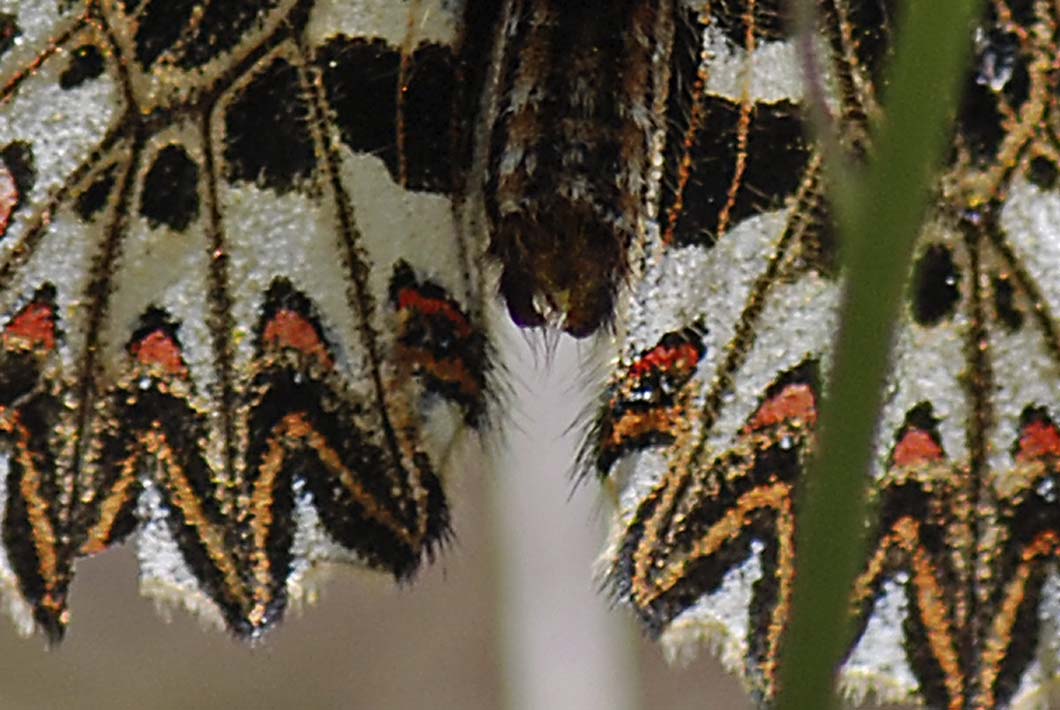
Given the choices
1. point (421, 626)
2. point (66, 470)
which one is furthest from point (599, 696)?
point (66, 470)

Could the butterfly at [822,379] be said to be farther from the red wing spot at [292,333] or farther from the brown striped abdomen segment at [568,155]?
the red wing spot at [292,333]

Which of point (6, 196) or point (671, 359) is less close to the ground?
point (6, 196)

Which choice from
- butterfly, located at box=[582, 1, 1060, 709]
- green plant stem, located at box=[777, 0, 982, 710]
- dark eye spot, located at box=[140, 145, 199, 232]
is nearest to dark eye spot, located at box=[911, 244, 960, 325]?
butterfly, located at box=[582, 1, 1060, 709]

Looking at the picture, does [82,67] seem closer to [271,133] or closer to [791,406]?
[271,133]

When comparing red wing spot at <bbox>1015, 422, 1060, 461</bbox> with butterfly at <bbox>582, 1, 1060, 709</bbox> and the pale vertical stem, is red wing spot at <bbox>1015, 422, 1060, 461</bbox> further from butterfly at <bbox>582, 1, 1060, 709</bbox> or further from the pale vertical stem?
the pale vertical stem

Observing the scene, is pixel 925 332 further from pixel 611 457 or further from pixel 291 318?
pixel 291 318

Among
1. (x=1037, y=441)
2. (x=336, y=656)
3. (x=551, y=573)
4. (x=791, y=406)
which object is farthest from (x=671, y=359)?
(x=336, y=656)
